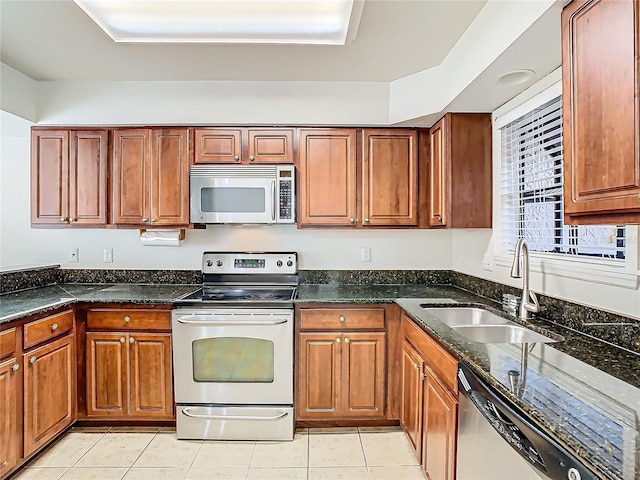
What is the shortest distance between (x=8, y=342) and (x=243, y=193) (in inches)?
61.6

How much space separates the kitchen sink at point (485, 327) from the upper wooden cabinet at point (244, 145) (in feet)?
4.88

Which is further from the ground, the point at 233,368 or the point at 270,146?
the point at 270,146

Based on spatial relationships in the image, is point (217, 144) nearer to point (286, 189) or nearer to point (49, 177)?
point (286, 189)

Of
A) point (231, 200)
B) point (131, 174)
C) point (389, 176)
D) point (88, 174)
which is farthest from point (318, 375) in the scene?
point (88, 174)

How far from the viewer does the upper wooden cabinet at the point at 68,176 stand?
8.99 feet

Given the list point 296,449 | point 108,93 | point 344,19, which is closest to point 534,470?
point 296,449

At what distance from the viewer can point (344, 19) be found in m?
1.93

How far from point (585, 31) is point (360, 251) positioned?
6.83 feet

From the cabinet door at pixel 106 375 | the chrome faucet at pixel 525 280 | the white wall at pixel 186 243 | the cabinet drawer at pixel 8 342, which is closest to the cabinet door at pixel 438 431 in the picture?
the chrome faucet at pixel 525 280

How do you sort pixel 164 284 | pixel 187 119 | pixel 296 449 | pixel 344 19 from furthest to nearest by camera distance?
pixel 164 284 < pixel 187 119 < pixel 296 449 < pixel 344 19

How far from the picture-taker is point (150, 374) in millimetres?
2438

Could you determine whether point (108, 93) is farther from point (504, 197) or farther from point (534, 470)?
point (534, 470)

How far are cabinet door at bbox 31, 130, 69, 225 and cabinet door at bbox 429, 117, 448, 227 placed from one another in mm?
2684

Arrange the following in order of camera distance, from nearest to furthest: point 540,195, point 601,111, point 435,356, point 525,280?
point 601,111, point 435,356, point 525,280, point 540,195
